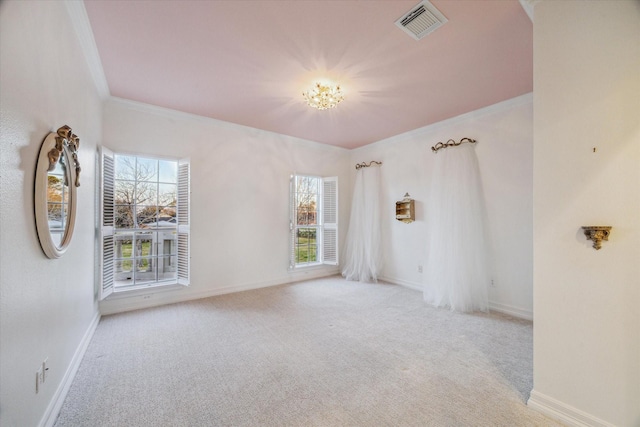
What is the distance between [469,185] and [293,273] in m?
3.37

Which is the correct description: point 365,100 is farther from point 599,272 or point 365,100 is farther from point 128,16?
point 599,272

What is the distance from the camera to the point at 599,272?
1530mm

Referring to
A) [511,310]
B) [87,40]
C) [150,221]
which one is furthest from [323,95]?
[511,310]

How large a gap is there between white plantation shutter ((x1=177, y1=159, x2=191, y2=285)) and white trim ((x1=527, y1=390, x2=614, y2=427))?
13.1 ft

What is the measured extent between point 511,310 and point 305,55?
3973 millimetres

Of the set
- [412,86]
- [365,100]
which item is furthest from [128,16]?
[412,86]

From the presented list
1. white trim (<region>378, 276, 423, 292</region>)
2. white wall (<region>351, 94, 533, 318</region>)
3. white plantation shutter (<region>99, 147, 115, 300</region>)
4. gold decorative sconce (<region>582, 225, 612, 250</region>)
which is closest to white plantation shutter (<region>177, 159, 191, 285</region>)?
white plantation shutter (<region>99, 147, 115, 300</region>)

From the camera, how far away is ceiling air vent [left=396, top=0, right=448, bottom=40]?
74.8 inches

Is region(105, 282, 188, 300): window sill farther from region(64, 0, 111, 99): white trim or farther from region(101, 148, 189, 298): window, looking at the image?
region(64, 0, 111, 99): white trim

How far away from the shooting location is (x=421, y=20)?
2.01 meters

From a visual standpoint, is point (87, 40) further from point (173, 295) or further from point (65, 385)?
point (173, 295)

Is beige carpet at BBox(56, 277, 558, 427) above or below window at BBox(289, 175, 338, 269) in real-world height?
below

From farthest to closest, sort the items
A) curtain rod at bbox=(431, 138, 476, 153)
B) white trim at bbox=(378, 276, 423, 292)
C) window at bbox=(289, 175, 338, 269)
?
window at bbox=(289, 175, 338, 269)
white trim at bbox=(378, 276, 423, 292)
curtain rod at bbox=(431, 138, 476, 153)

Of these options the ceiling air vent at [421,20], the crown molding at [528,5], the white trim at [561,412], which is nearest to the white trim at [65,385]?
the white trim at [561,412]
